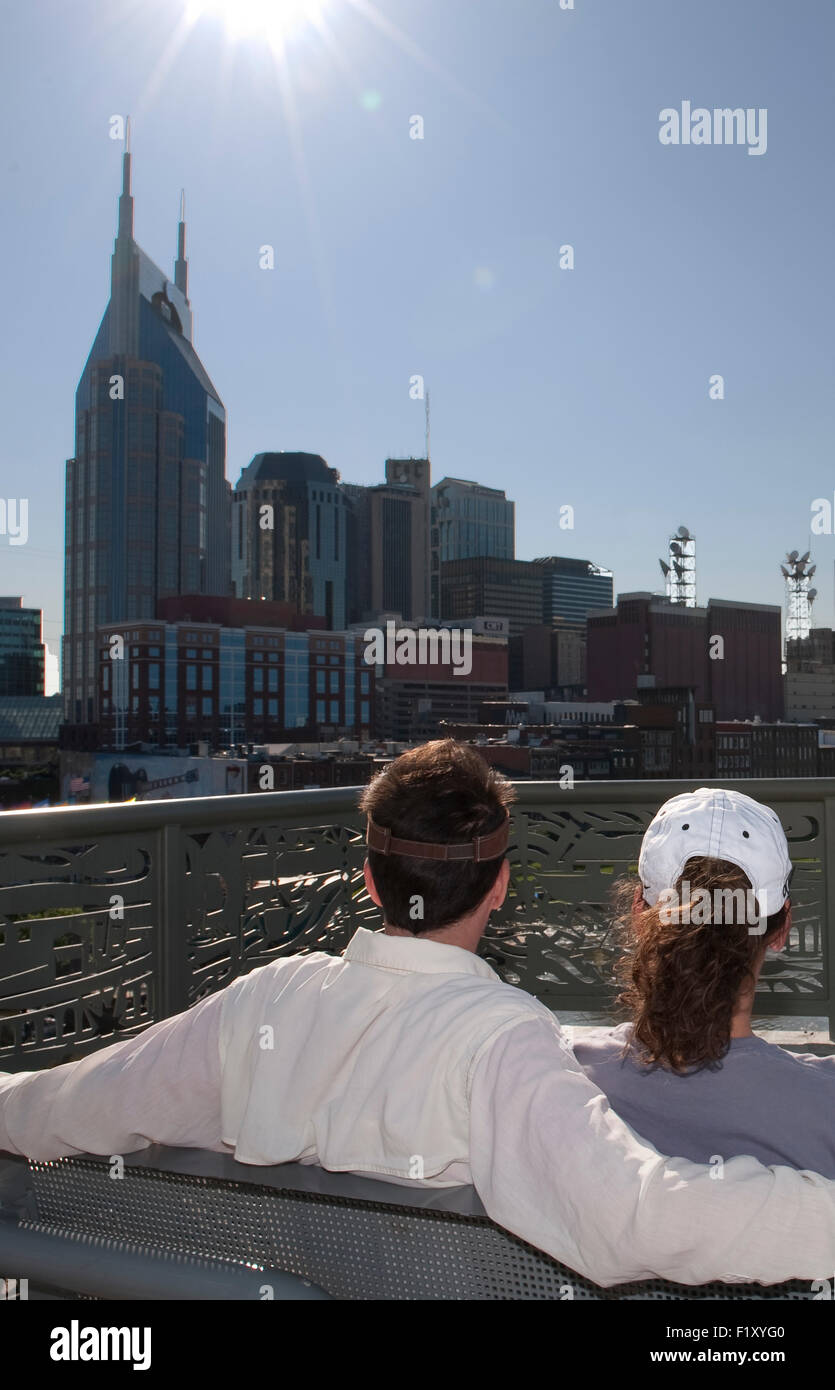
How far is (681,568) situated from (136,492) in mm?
A: 56454

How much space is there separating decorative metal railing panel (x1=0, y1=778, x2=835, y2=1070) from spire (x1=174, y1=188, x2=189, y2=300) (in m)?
145

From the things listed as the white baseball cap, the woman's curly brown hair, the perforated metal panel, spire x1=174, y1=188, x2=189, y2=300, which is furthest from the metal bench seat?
spire x1=174, y1=188, x2=189, y2=300

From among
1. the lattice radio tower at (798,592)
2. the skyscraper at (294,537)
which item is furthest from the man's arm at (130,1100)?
the skyscraper at (294,537)

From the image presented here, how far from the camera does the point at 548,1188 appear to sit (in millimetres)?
913

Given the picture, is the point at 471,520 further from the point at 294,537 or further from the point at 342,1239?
the point at 342,1239

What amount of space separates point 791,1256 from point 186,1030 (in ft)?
2.17

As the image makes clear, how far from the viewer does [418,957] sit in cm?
113

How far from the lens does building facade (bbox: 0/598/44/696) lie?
95.1m

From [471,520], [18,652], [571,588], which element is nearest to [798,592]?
[571,588]

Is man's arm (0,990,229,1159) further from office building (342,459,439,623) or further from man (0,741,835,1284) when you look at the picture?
office building (342,459,439,623)

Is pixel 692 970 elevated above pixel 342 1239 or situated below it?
above

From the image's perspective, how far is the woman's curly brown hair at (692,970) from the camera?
1093 mm

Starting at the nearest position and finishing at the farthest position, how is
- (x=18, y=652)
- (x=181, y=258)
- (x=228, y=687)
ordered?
(x=228, y=687) < (x=18, y=652) < (x=181, y=258)

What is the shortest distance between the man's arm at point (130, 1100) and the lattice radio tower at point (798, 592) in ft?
373
